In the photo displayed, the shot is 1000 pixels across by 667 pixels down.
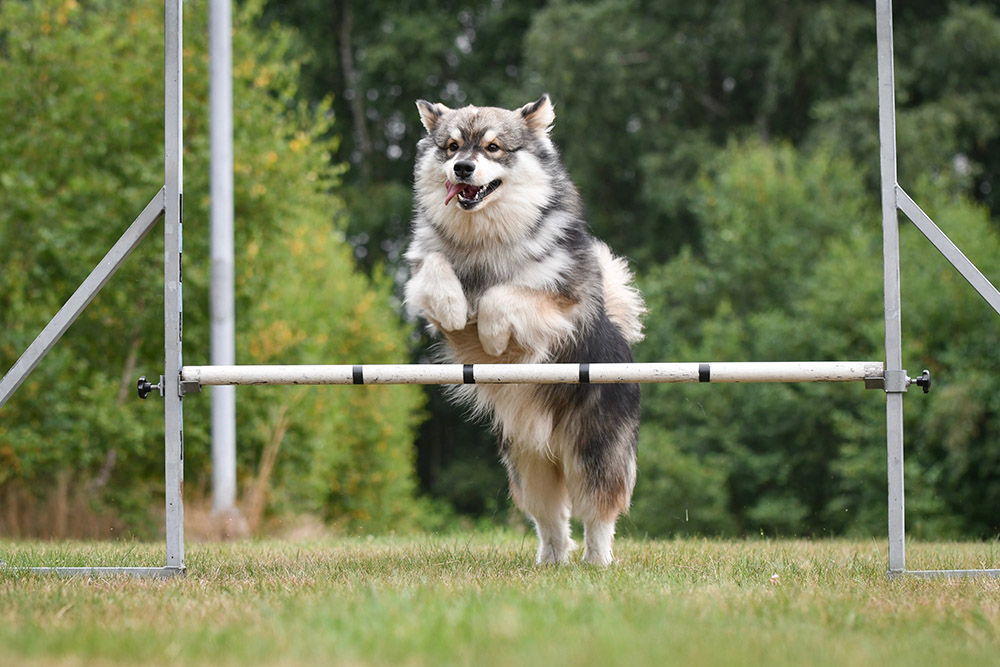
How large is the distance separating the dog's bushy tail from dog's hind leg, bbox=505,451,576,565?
0.78 m

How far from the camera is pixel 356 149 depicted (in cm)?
2300

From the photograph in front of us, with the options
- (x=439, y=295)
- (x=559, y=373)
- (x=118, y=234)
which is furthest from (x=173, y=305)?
(x=118, y=234)

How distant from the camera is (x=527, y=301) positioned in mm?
4758

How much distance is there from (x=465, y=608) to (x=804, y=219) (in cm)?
1578

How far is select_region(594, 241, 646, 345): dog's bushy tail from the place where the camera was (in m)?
5.49

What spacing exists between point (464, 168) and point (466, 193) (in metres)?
0.12

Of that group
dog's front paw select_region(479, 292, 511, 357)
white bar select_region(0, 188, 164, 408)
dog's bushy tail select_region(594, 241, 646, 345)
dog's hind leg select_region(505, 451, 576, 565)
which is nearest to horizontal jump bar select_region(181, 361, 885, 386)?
dog's front paw select_region(479, 292, 511, 357)

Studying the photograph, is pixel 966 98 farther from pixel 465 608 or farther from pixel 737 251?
pixel 465 608

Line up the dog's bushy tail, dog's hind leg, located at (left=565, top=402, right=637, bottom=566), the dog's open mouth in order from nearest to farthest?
the dog's open mouth, dog's hind leg, located at (left=565, top=402, right=637, bottom=566), the dog's bushy tail

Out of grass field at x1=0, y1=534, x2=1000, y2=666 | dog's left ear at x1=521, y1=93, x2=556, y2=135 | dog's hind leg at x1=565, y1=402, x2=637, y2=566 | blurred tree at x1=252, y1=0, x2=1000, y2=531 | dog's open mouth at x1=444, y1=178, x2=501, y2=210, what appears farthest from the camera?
blurred tree at x1=252, y1=0, x2=1000, y2=531

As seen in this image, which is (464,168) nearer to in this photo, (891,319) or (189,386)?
(189,386)

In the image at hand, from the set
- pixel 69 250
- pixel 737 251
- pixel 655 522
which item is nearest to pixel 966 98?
pixel 737 251

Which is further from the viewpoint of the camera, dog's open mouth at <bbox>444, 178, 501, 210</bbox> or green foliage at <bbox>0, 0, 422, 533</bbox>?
green foliage at <bbox>0, 0, 422, 533</bbox>

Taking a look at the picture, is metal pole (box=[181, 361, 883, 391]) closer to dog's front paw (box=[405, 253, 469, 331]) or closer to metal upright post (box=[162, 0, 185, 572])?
metal upright post (box=[162, 0, 185, 572])
